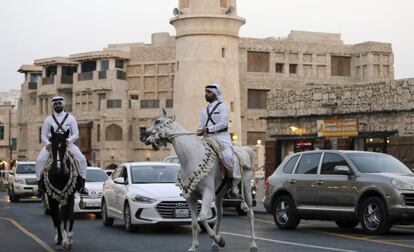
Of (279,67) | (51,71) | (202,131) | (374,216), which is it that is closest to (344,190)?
(374,216)

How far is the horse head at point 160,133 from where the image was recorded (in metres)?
14.6

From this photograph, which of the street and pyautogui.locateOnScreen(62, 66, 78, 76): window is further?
pyautogui.locateOnScreen(62, 66, 78, 76): window

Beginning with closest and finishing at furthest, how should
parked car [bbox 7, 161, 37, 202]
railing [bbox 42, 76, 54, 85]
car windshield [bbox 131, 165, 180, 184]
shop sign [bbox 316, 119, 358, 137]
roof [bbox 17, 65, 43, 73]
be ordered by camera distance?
car windshield [bbox 131, 165, 180, 184], shop sign [bbox 316, 119, 358, 137], parked car [bbox 7, 161, 37, 202], railing [bbox 42, 76, 54, 85], roof [bbox 17, 65, 43, 73]

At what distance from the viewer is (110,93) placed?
81938mm

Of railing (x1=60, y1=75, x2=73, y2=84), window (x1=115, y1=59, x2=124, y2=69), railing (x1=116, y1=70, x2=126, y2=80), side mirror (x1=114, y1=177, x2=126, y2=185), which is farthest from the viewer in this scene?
railing (x1=60, y1=75, x2=73, y2=84)

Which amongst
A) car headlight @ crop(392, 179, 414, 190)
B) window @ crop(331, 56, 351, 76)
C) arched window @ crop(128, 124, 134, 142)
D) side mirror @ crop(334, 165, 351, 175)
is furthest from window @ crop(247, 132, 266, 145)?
car headlight @ crop(392, 179, 414, 190)

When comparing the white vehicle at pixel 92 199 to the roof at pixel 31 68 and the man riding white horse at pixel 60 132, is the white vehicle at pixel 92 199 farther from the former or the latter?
the roof at pixel 31 68

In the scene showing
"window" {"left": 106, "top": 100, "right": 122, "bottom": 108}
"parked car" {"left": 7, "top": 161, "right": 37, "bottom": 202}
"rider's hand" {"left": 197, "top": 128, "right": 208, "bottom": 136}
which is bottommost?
"parked car" {"left": 7, "top": 161, "right": 37, "bottom": 202}

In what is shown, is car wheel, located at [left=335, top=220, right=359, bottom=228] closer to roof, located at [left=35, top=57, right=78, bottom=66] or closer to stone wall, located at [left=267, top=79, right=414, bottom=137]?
stone wall, located at [left=267, top=79, right=414, bottom=137]

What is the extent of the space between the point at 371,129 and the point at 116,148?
47553mm

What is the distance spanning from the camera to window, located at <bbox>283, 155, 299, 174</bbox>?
20547 mm

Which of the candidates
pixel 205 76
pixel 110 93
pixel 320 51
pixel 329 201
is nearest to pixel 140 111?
pixel 110 93

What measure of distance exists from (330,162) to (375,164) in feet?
3.23

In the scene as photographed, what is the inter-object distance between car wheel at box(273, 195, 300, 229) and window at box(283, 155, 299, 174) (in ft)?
2.08
